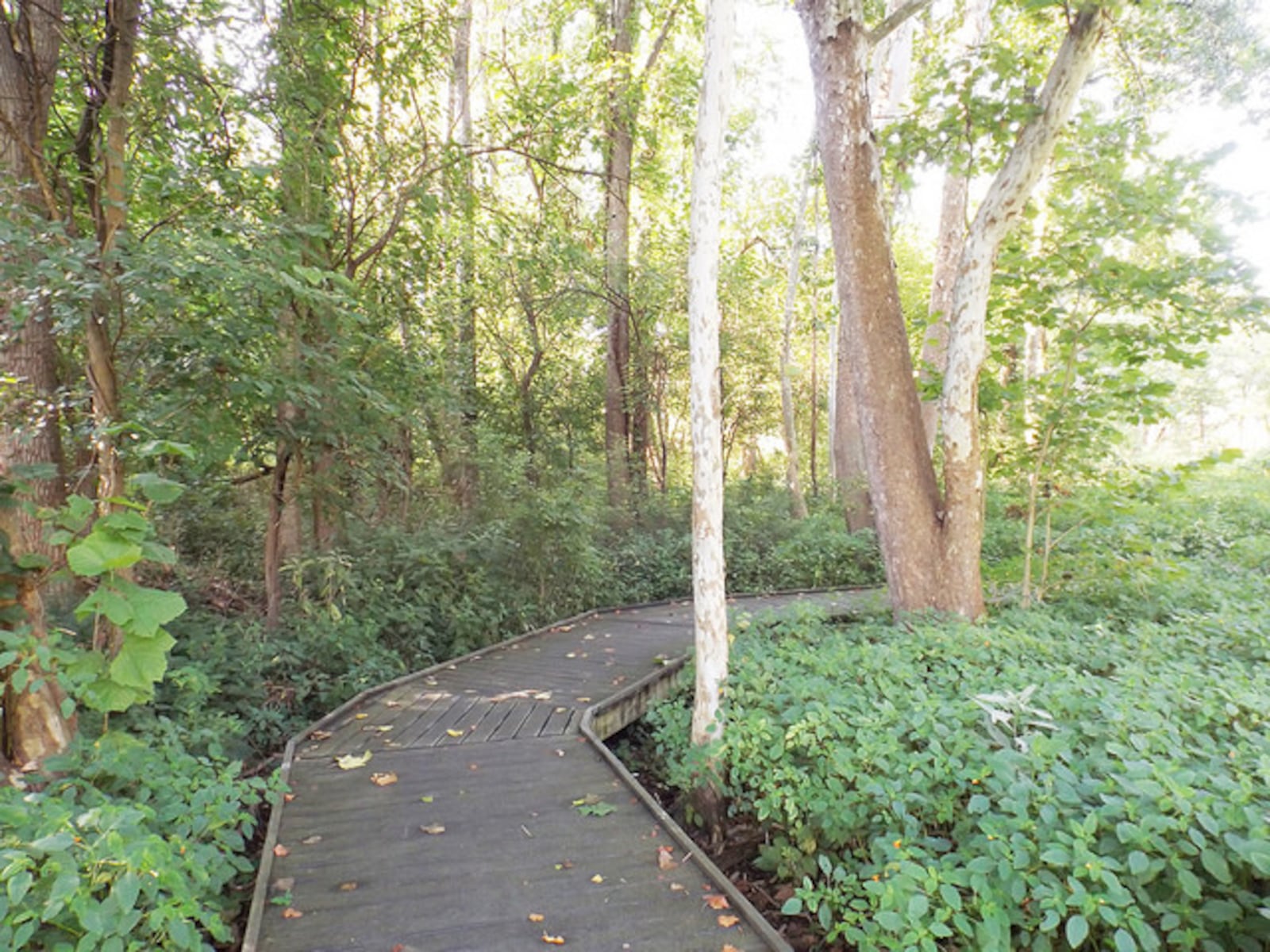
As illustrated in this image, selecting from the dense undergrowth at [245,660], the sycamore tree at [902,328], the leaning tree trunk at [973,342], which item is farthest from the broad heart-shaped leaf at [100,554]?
the leaning tree trunk at [973,342]

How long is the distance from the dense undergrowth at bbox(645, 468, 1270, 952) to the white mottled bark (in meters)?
0.30

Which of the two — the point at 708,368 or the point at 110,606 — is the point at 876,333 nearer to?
the point at 708,368

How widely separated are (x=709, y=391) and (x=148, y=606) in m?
2.81

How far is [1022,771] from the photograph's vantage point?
244 centimetres

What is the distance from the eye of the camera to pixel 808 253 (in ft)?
44.7

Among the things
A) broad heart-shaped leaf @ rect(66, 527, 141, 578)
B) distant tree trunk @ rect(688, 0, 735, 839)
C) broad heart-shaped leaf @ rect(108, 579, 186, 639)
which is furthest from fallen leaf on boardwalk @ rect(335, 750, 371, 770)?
broad heart-shaped leaf @ rect(66, 527, 141, 578)

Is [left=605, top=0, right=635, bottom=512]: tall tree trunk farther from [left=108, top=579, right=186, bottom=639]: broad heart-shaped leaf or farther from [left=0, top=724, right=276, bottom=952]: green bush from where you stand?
[left=108, top=579, right=186, bottom=639]: broad heart-shaped leaf

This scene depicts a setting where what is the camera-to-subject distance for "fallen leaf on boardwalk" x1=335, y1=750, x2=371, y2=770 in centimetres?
392

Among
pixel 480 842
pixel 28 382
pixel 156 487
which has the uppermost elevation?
pixel 28 382

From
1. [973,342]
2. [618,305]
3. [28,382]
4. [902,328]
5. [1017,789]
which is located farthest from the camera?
[618,305]

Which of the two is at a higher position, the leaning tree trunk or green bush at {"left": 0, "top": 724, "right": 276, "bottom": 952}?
the leaning tree trunk

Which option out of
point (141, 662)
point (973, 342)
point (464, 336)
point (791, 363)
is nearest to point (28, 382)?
point (141, 662)

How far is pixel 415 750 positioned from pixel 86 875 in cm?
242

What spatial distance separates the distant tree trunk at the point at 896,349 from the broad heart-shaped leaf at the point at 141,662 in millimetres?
4963
